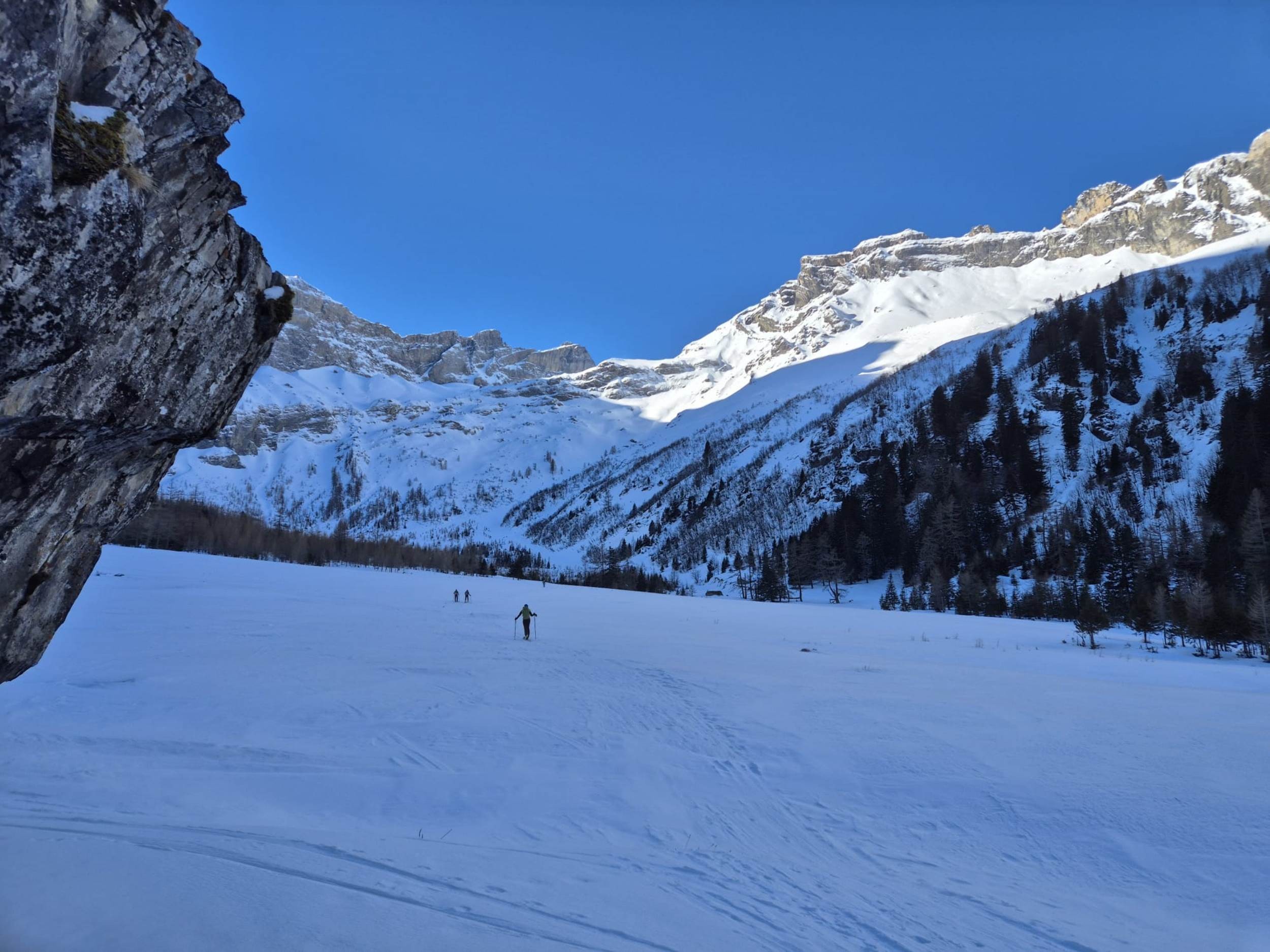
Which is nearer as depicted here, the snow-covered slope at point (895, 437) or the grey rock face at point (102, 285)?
the grey rock face at point (102, 285)

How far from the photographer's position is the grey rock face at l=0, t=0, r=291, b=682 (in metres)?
3.38

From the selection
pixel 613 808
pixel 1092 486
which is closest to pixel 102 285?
pixel 613 808

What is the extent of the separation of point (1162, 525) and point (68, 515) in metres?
85.9

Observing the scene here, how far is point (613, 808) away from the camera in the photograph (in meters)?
7.75

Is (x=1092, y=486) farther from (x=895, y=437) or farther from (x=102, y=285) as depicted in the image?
(x=102, y=285)

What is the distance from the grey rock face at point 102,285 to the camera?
338 centimetres

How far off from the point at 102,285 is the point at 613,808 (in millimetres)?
7349

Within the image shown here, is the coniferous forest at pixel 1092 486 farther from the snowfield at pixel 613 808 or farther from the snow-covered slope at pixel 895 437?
the snowfield at pixel 613 808

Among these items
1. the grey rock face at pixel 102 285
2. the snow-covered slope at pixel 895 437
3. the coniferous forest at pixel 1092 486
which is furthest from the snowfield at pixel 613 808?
the snow-covered slope at pixel 895 437

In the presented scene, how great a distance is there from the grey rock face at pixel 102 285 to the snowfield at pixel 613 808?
2840 millimetres

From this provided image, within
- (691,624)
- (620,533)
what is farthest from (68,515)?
(620,533)

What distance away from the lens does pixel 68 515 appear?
211 inches

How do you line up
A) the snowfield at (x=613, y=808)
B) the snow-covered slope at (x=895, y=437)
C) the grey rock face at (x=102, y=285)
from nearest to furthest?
the grey rock face at (x=102, y=285)
the snowfield at (x=613, y=808)
the snow-covered slope at (x=895, y=437)

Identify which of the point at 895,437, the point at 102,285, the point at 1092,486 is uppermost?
the point at 895,437
